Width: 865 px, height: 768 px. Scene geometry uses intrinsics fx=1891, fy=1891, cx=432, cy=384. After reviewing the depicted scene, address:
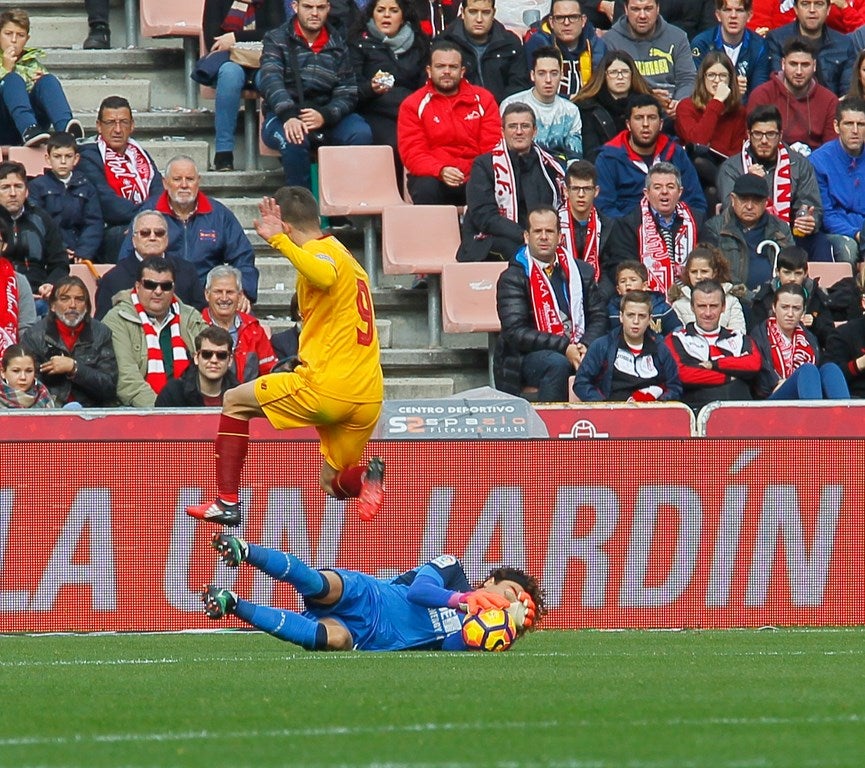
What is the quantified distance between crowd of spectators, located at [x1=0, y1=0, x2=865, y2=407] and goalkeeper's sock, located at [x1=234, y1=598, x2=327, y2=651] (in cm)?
373

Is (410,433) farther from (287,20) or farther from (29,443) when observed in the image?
(287,20)

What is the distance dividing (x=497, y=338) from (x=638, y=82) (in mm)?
2894

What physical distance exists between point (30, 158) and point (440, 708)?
1025 cm

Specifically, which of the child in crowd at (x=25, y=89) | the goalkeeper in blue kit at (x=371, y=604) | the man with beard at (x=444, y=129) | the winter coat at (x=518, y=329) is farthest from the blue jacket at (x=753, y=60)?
the goalkeeper in blue kit at (x=371, y=604)

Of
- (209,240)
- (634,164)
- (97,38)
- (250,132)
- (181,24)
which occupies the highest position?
(181,24)

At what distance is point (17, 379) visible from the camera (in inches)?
506

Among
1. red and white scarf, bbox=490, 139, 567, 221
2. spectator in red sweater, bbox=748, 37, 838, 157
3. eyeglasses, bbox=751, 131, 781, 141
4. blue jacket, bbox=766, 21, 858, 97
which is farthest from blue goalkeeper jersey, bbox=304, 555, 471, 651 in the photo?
blue jacket, bbox=766, 21, 858, 97

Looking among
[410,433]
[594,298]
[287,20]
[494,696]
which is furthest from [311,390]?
[287,20]

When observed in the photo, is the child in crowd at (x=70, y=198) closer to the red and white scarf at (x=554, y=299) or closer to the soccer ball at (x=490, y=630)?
the red and white scarf at (x=554, y=299)

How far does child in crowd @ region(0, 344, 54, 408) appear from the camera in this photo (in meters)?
12.8

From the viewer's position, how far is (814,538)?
12.2 m

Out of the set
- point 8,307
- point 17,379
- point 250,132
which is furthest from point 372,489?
point 250,132

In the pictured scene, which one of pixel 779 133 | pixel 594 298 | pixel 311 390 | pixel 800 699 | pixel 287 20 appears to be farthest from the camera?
pixel 287 20

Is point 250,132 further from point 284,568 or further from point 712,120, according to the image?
point 284,568
